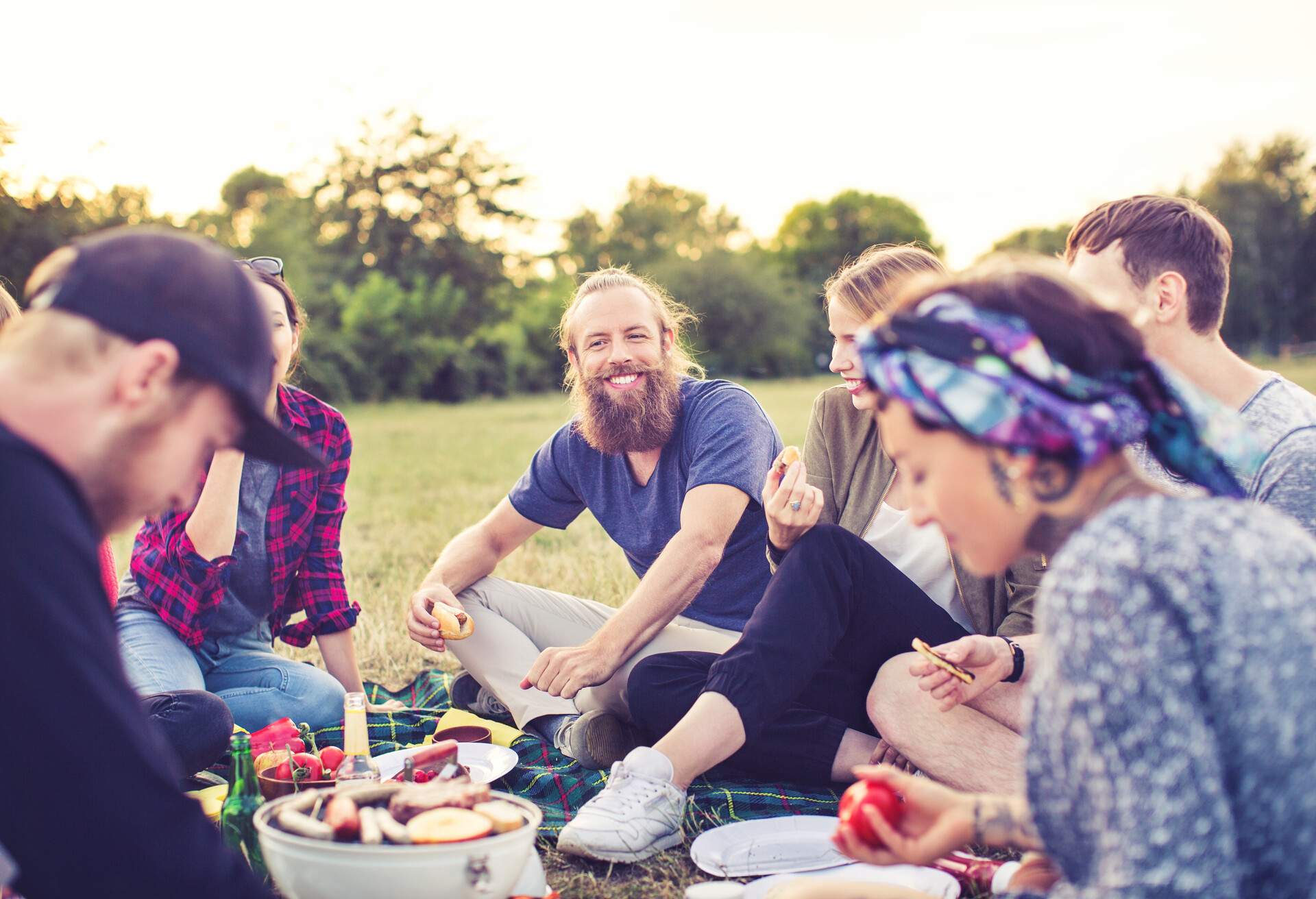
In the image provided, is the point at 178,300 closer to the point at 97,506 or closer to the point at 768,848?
the point at 97,506

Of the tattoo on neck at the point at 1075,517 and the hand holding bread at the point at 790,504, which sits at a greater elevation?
the tattoo on neck at the point at 1075,517

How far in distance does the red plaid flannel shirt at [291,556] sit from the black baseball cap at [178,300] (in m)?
2.27

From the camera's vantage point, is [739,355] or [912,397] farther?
[739,355]

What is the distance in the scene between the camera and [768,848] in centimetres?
292

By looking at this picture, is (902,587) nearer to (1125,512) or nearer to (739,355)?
(1125,512)

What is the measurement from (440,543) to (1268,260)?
218ft

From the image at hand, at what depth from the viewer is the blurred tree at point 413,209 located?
131 ft

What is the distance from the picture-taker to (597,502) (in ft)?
14.1

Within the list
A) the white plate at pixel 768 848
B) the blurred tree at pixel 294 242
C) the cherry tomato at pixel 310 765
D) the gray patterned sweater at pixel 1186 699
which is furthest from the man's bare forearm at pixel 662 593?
the blurred tree at pixel 294 242

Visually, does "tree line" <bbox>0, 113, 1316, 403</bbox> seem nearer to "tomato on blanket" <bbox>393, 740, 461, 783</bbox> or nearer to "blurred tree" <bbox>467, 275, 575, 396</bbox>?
"blurred tree" <bbox>467, 275, 575, 396</bbox>

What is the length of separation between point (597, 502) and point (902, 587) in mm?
1439

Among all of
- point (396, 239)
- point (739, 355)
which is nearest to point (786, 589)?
point (396, 239)

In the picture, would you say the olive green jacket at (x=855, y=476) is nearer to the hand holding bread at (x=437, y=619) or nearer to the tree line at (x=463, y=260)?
the hand holding bread at (x=437, y=619)

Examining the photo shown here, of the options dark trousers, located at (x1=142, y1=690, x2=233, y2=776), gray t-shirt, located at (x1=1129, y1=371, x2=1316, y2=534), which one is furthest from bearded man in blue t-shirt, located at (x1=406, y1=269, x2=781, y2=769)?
gray t-shirt, located at (x1=1129, y1=371, x2=1316, y2=534)
